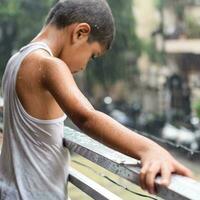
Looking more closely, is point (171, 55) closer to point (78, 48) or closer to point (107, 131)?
point (78, 48)

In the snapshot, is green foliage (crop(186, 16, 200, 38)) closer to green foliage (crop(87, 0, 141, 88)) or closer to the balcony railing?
green foliage (crop(87, 0, 141, 88))

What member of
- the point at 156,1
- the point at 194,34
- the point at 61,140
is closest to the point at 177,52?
the point at 194,34

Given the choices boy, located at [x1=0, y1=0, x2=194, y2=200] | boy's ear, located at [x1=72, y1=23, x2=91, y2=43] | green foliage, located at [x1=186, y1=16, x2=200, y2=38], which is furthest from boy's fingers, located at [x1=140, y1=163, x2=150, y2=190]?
green foliage, located at [x1=186, y1=16, x2=200, y2=38]

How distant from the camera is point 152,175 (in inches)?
29.0

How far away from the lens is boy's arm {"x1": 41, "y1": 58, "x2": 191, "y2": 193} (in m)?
0.75

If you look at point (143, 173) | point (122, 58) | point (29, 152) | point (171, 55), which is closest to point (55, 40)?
point (29, 152)

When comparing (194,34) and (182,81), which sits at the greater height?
(194,34)

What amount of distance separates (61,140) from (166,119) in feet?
32.6

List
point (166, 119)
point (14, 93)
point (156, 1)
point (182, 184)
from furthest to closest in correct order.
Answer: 1. point (156, 1)
2. point (166, 119)
3. point (14, 93)
4. point (182, 184)

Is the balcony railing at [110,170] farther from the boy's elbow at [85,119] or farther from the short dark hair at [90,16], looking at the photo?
the short dark hair at [90,16]

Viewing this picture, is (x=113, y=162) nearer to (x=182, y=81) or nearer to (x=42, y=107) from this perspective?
(x=42, y=107)

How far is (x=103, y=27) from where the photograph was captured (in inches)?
39.9

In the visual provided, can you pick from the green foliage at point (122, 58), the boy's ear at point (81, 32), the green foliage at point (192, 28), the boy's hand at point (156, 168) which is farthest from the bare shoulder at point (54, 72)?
the green foliage at point (122, 58)

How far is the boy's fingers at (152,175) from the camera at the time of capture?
0.74m
